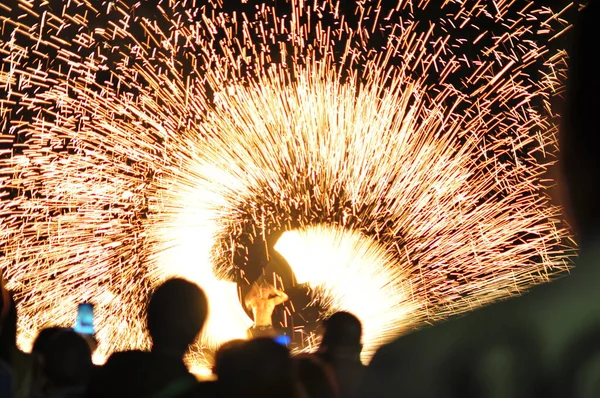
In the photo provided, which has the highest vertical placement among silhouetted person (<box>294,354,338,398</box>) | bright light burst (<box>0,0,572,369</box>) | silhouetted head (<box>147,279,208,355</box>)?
bright light burst (<box>0,0,572,369</box>)

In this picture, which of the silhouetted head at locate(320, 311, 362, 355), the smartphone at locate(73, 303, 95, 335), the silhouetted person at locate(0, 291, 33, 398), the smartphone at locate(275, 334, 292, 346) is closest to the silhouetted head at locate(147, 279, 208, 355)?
the smartphone at locate(275, 334, 292, 346)

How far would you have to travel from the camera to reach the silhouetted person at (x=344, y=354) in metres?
4.75

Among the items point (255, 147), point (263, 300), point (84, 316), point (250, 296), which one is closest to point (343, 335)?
point (84, 316)

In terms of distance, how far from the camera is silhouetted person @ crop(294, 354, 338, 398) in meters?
3.93

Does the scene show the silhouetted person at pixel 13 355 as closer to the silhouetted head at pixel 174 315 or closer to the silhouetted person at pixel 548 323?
the silhouetted head at pixel 174 315

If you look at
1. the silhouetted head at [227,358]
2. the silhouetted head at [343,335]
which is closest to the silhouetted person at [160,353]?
the silhouetted head at [227,358]

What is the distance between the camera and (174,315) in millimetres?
3375

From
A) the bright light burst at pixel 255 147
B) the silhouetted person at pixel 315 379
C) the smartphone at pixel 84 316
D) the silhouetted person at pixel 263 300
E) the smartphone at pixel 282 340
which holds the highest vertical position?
the bright light burst at pixel 255 147

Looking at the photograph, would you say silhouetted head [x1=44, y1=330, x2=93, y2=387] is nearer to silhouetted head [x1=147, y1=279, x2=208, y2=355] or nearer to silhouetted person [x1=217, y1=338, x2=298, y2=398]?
silhouetted head [x1=147, y1=279, x2=208, y2=355]

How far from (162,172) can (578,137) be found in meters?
11.4

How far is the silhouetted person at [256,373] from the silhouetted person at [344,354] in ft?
6.85

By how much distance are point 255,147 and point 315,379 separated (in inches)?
356

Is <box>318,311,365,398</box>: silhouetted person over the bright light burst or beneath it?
beneath

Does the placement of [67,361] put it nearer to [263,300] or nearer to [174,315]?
[174,315]
